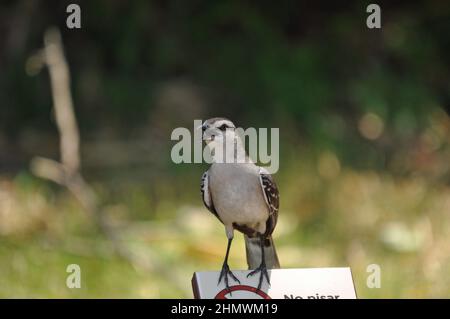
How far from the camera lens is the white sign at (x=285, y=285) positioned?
6.11ft

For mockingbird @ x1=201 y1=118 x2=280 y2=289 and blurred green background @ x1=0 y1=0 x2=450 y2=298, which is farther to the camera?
blurred green background @ x1=0 y1=0 x2=450 y2=298

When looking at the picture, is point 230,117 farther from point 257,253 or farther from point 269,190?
point 269,190

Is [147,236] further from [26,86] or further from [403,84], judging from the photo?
[403,84]

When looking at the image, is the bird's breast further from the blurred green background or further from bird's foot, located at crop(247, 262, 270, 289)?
the blurred green background

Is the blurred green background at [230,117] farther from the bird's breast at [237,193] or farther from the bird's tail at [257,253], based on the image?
the bird's breast at [237,193]

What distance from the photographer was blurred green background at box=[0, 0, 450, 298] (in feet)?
11.7

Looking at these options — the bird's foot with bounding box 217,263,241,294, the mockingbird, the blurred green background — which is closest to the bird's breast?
the mockingbird

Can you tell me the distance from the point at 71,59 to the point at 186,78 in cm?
72

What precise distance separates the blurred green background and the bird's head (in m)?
1.71

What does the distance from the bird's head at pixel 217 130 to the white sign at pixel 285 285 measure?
35cm

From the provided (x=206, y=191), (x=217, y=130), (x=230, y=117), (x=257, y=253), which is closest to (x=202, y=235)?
(x=230, y=117)

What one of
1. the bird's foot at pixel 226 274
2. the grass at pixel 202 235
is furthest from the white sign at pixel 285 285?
the grass at pixel 202 235
